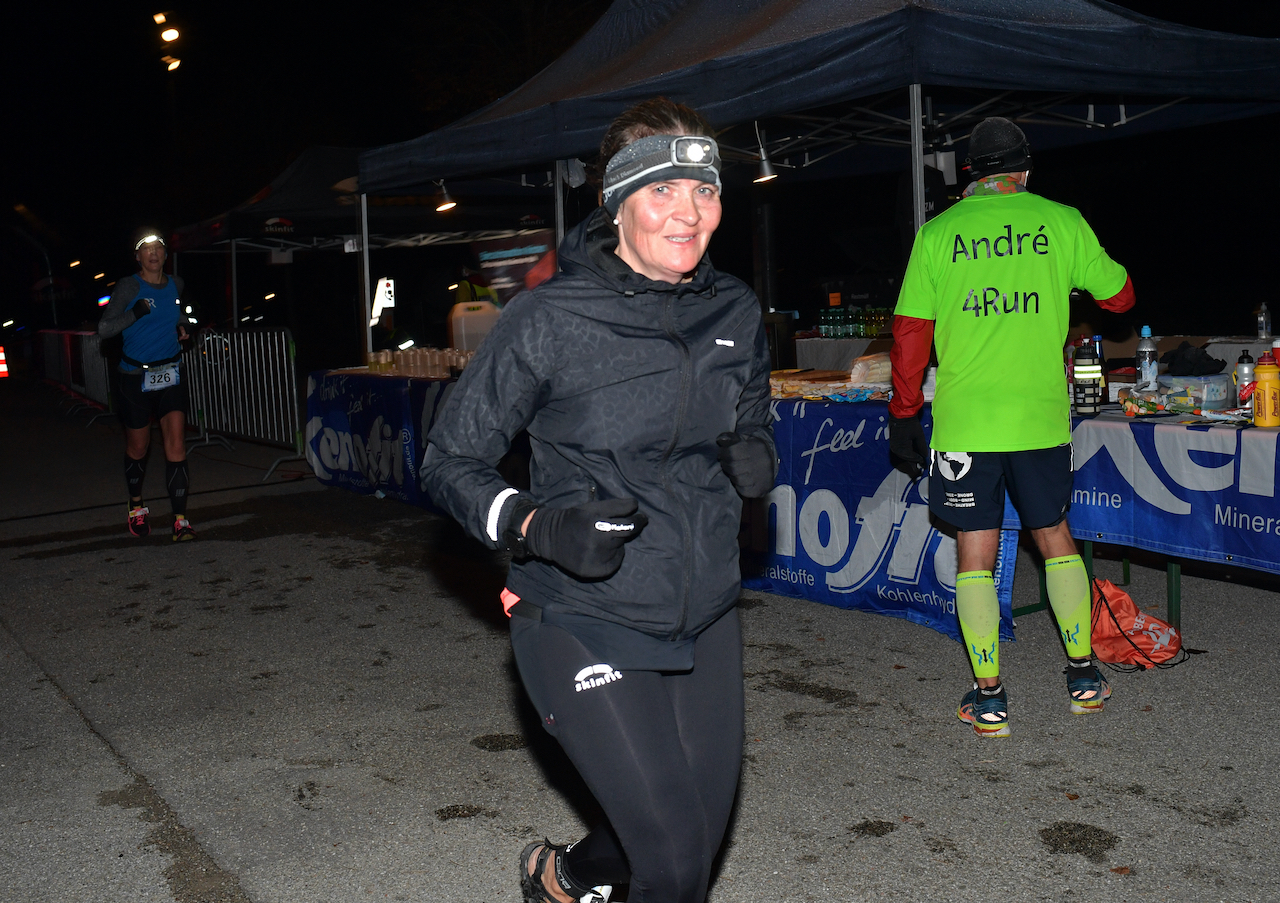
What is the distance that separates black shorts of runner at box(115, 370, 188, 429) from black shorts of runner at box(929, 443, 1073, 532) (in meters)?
6.20

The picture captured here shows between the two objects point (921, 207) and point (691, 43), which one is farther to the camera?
point (691, 43)

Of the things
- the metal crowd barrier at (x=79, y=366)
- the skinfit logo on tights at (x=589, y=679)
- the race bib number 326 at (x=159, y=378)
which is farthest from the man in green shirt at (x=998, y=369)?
the metal crowd barrier at (x=79, y=366)

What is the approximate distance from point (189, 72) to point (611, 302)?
4310 centimetres

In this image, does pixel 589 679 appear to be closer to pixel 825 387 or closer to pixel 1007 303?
pixel 1007 303

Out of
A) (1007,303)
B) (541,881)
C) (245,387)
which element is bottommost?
(541,881)

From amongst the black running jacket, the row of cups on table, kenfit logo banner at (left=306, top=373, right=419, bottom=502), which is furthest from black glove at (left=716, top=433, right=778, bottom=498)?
kenfit logo banner at (left=306, top=373, right=419, bottom=502)

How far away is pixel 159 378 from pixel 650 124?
716 centimetres

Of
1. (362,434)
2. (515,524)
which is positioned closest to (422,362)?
(362,434)

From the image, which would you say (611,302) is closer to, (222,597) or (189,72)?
(222,597)

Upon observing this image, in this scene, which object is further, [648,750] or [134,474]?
[134,474]

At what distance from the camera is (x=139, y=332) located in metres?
8.78

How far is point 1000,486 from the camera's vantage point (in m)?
4.77

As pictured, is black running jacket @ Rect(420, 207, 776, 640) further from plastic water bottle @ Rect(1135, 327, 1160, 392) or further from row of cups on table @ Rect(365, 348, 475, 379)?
row of cups on table @ Rect(365, 348, 475, 379)

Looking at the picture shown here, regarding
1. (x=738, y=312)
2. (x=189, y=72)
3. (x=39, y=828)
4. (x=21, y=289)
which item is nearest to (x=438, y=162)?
(x=39, y=828)
